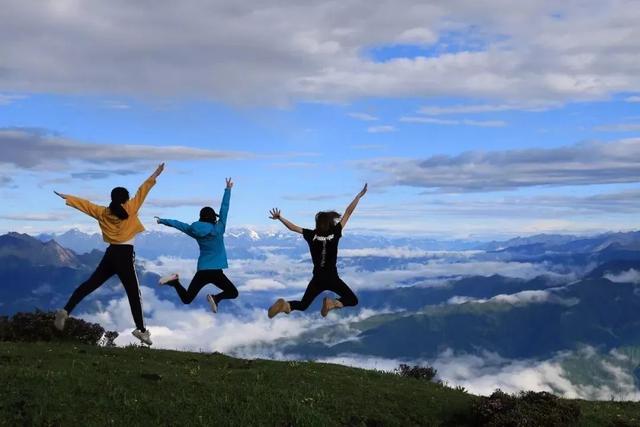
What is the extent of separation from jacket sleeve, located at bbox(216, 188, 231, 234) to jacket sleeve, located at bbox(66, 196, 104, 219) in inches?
139

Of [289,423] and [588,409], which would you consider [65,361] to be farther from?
[588,409]

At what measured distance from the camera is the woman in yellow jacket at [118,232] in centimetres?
2080

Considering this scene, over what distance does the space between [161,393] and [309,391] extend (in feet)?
14.1

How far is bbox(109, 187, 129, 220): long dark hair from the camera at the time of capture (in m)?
20.8

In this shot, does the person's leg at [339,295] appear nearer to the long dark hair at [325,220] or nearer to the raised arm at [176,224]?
the long dark hair at [325,220]

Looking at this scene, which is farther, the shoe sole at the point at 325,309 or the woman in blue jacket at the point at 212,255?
the woman in blue jacket at the point at 212,255

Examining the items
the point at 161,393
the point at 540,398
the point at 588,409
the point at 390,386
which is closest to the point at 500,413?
the point at 540,398

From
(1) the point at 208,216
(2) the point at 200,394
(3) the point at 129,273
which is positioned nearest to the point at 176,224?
(1) the point at 208,216

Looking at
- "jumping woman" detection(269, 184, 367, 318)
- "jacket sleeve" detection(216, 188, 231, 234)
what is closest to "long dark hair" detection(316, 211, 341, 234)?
"jumping woman" detection(269, 184, 367, 318)

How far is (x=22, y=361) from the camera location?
851 inches

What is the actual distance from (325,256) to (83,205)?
7576 millimetres

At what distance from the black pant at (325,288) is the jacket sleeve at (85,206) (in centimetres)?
645

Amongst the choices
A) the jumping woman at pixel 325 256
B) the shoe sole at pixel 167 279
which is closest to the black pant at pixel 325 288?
the jumping woman at pixel 325 256

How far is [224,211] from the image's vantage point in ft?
70.2
